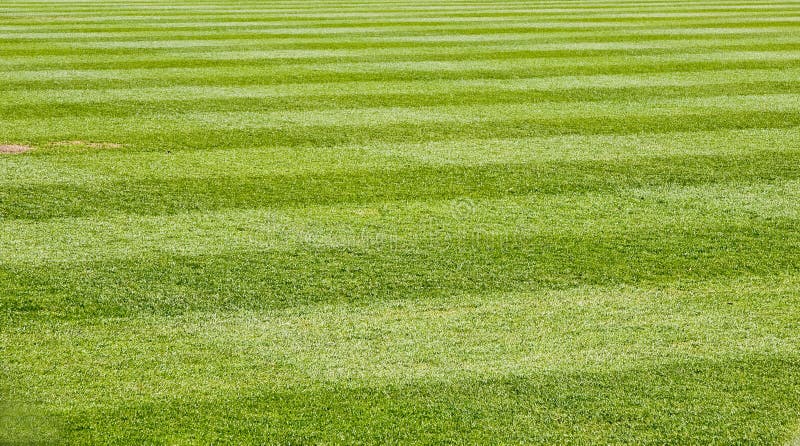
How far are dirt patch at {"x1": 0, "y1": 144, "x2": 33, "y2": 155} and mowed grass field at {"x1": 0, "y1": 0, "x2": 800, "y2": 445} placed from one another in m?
0.11

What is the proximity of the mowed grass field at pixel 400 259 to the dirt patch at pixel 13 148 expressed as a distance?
0.37 feet

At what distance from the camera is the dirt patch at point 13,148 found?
7.56 metres

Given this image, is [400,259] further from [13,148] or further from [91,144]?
[13,148]

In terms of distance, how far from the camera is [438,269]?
16.7 ft

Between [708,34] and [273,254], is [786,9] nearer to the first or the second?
[708,34]

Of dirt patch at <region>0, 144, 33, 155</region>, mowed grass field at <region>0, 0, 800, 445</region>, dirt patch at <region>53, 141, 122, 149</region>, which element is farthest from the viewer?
dirt patch at <region>53, 141, 122, 149</region>

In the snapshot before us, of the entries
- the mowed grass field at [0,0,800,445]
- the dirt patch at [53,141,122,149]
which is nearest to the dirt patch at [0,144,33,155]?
the mowed grass field at [0,0,800,445]

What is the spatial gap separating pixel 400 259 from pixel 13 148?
4.15 metres

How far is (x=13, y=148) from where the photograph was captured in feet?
25.2

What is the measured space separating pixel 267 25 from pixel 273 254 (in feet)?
42.7

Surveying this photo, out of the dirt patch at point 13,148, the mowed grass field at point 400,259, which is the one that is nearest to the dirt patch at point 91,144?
the mowed grass field at point 400,259

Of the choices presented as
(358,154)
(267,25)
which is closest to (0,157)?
(358,154)

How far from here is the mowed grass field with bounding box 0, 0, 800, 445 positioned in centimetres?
365

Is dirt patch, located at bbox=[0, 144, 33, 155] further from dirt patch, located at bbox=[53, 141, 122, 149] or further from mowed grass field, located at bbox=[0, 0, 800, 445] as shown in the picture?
dirt patch, located at bbox=[53, 141, 122, 149]
